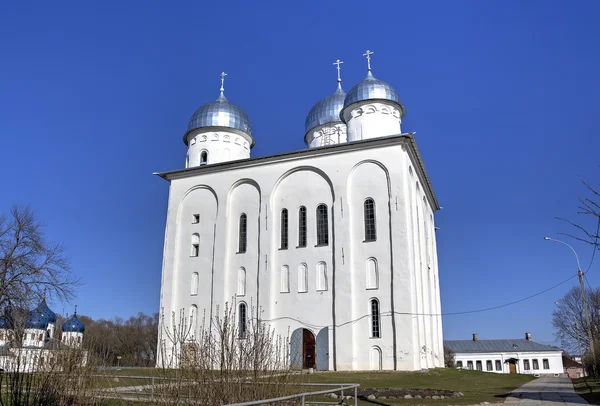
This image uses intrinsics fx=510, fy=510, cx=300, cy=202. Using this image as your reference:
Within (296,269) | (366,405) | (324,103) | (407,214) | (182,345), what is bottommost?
(366,405)

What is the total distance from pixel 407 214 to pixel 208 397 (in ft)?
59.6

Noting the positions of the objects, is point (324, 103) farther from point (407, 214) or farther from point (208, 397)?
point (208, 397)

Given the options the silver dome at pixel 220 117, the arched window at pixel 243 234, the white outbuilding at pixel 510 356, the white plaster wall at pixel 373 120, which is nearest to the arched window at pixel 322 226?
the arched window at pixel 243 234

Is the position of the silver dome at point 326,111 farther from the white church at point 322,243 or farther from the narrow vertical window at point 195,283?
the narrow vertical window at point 195,283

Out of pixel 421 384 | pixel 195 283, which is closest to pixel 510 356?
pixel 195 283

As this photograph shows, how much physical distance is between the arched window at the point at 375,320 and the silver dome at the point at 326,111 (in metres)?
15.1

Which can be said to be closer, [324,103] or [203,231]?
[203,231]

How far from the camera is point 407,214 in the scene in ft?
77.8

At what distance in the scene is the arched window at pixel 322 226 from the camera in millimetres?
25047

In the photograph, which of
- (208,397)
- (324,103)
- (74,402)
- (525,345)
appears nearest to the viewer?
(208,397)

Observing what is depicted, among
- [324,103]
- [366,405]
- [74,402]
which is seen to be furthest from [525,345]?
[74,402]

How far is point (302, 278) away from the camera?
2470cm

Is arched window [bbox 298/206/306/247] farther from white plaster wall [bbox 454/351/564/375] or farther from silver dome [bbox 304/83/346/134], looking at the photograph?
white plaster wall [bbox 454/351/564/375]

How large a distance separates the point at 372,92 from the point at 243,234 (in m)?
10.7
